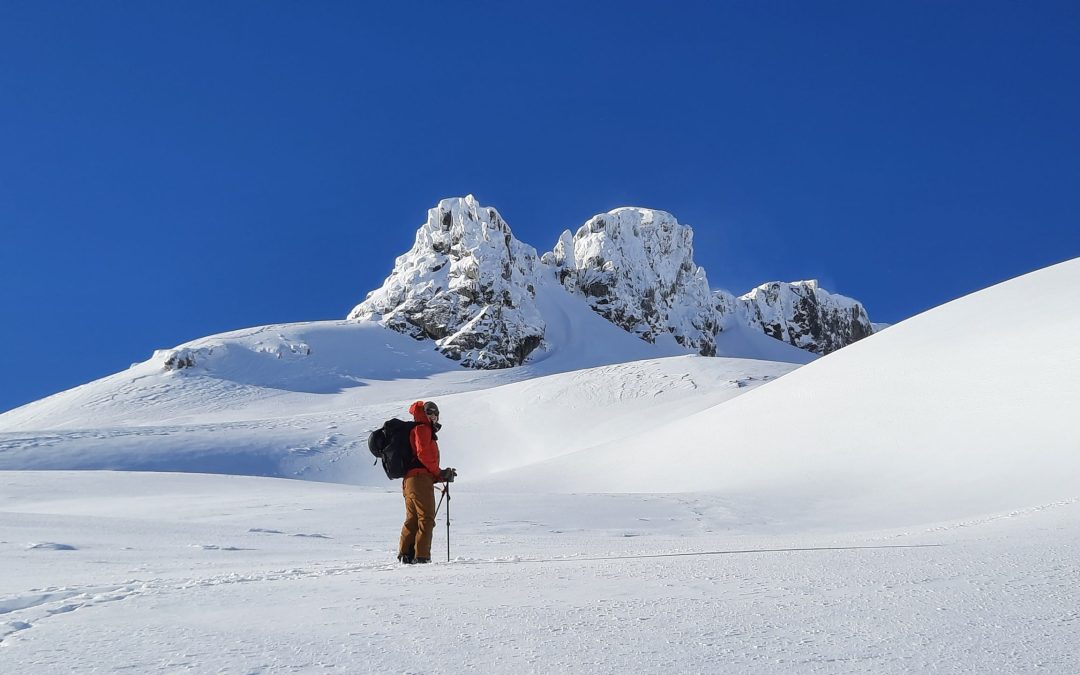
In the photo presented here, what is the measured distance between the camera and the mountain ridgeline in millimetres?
85562

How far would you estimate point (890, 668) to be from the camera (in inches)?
97.5

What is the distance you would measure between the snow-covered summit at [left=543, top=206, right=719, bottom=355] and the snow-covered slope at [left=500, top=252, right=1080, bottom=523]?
92.5 meters

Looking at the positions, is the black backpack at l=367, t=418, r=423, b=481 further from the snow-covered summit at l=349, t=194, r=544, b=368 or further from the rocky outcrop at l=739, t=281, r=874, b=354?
the rocky outcrop at l=739, t=281, r=874, b=354

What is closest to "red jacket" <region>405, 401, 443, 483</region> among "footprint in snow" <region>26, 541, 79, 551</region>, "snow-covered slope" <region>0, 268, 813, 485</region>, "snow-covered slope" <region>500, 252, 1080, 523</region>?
"footprint in snow" <region>26, 541, 79, 551</region>

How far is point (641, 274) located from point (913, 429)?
343 feet

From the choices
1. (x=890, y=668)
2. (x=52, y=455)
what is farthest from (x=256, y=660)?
(x=52, y=455)

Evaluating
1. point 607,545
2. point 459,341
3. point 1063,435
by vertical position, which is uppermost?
point 459,341

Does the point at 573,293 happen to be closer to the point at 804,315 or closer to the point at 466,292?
the point at 466,292

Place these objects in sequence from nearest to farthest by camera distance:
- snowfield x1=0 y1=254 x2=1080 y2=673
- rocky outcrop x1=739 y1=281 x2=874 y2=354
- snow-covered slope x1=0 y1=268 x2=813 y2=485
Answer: snowfield x1=0 y1=254 x2=1080 y2=673, snow-covered slope x1=0 y1=268 x2=813 y2=485, rocky outcrop x1=739 y1=281 x2=874 y2=354

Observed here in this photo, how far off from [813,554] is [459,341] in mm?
77700

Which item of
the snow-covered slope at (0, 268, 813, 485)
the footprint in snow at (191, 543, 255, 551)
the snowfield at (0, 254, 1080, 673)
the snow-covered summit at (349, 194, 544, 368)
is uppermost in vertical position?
the snow-covered summit at (349, 194, 544, 368)

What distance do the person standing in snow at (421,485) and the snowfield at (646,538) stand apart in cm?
43

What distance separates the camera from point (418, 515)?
19.8 ft

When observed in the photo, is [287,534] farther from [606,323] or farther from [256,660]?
[606,323]
